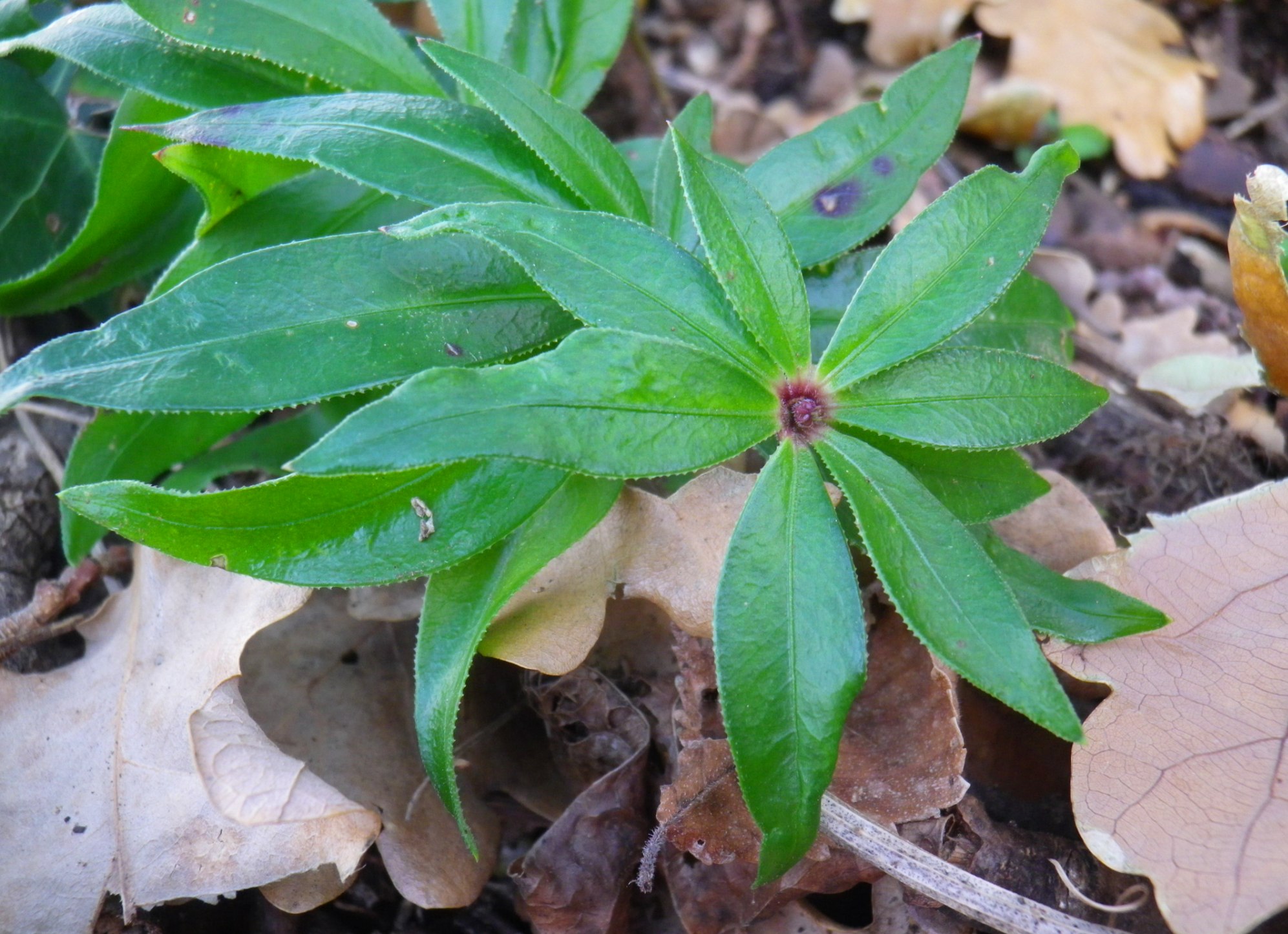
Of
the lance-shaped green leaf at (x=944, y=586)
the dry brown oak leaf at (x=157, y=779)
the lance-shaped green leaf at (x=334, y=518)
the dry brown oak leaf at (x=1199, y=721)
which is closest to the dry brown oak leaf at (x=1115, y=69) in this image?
the dry brown oak leaf at (x=1199, y=721)

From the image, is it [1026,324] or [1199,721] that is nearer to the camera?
[1199,721]

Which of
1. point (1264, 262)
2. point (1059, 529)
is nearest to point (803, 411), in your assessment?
point (1059, 529)

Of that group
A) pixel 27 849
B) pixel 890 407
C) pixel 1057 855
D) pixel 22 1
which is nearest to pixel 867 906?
pixel 1057 855

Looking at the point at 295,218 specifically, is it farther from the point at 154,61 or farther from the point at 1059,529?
the point at 1059,529

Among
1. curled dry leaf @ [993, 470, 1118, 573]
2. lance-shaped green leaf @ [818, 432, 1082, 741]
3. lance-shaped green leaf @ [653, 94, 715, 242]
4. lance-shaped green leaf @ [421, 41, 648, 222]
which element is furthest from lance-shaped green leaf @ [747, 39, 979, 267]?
curled dry leaf @ [993, 470, 1118, 573]

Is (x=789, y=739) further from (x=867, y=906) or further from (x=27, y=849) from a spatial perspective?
(x=27, y=849)

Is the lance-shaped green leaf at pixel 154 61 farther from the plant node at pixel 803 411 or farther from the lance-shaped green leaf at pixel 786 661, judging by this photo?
the lance-shaped green leaf at pixel 786 661
